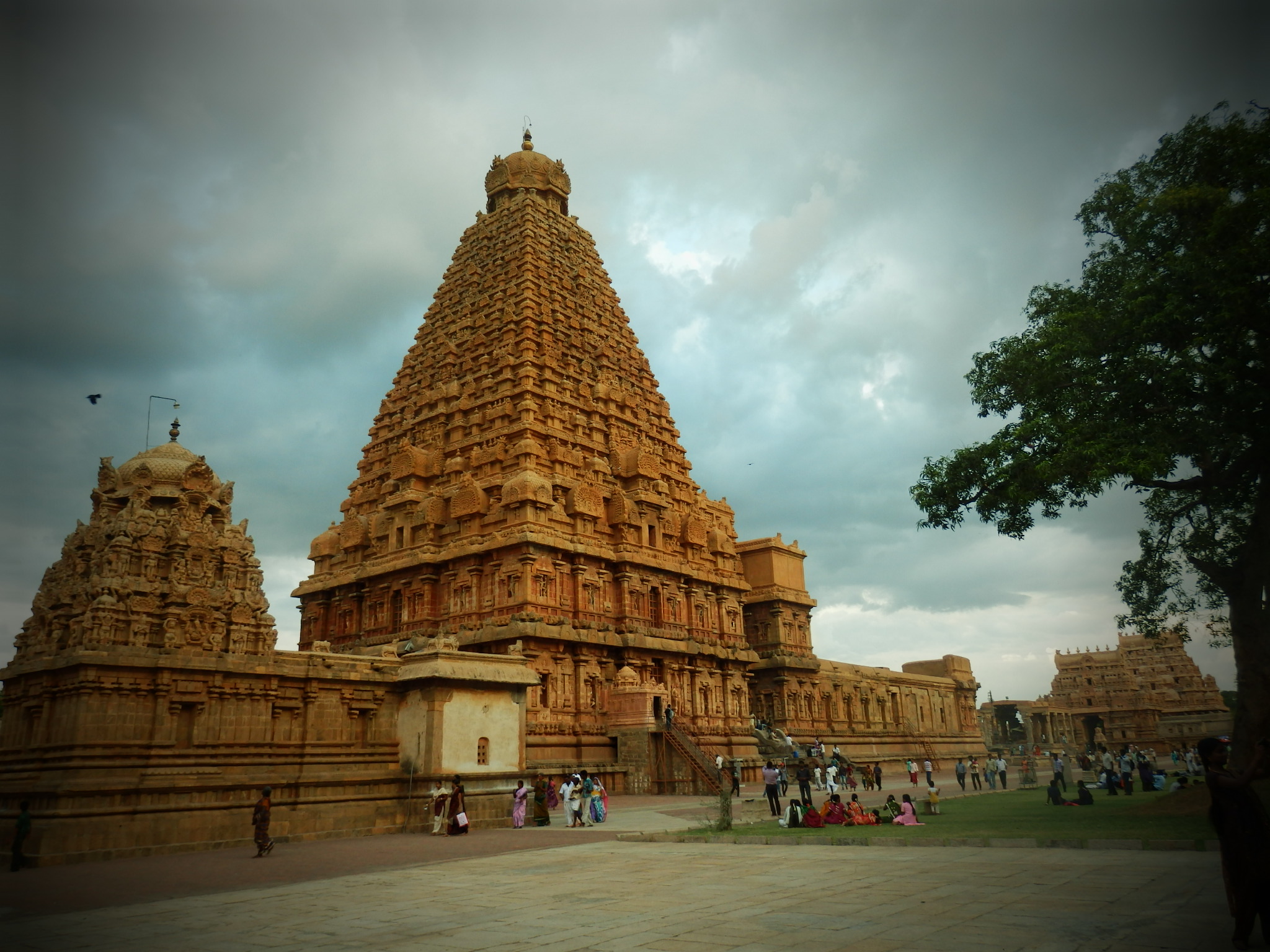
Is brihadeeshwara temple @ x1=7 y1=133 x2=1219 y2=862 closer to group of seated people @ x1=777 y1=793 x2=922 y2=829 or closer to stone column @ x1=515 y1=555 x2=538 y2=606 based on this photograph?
stone column @ x1=515 y1=555 x2=538 y2=606

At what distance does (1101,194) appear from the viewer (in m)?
21.6

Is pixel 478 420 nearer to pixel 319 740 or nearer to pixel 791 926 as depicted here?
pixel 319 740

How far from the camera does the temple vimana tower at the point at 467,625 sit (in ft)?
70.3

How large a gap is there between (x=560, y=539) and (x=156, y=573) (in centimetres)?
1943

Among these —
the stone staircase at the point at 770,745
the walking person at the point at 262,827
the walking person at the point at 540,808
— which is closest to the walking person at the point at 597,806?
the walking person at the point at 540,808

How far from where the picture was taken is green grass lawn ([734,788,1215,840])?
15172mm

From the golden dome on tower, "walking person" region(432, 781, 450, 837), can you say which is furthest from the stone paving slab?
the golden dome on tower

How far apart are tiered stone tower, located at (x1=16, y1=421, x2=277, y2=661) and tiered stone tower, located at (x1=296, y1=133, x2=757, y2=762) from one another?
14706 millimetres

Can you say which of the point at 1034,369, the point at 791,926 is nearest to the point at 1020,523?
the point at 1034,369

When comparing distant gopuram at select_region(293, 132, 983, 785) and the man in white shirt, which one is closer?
the man in white shirt

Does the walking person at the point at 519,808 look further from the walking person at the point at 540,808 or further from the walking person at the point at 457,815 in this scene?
the walking person at the point at 457,815

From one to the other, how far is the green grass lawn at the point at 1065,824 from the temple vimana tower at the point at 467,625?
456 inches

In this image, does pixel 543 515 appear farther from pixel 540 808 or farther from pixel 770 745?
pixel 770 745

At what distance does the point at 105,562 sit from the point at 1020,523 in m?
22.8
